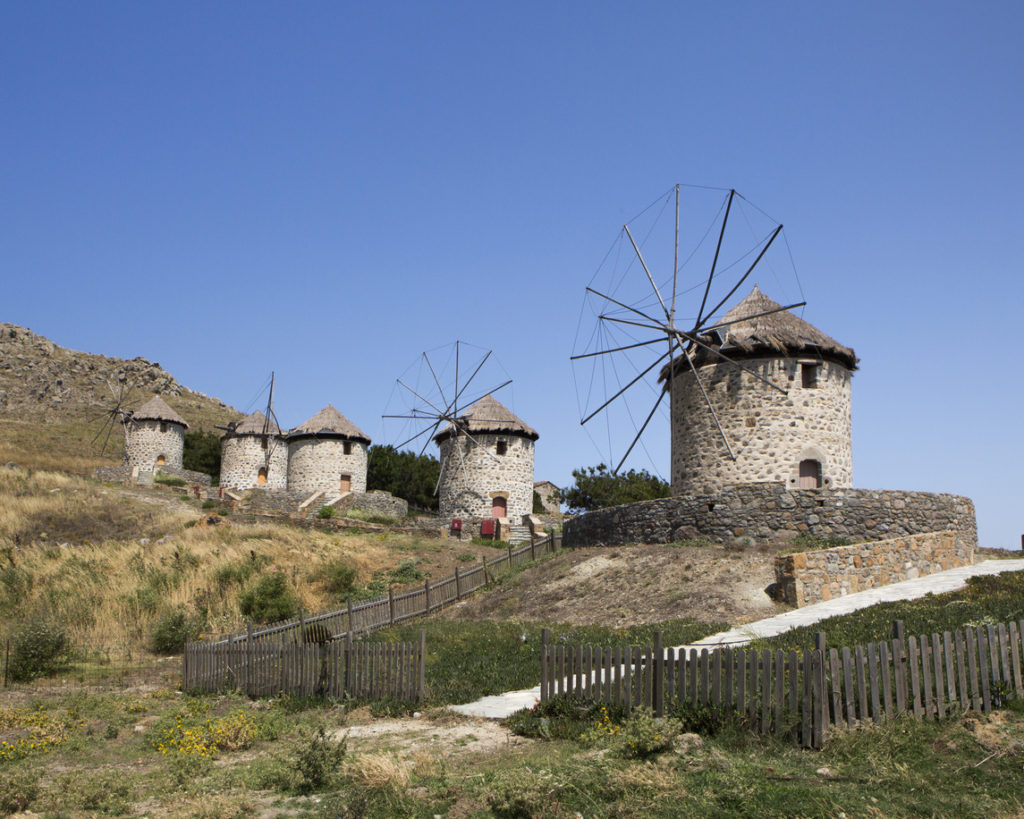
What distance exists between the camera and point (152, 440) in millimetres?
48000

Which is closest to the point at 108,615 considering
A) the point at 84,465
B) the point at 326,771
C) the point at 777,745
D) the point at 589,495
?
the point at 326,771

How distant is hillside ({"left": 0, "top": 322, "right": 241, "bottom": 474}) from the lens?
57.9 m

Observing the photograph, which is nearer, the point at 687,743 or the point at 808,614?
the point at 687,743

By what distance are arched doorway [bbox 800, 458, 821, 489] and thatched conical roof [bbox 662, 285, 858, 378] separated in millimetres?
2954

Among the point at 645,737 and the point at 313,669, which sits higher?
the point at 645,737

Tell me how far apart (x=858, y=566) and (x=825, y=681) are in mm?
9615

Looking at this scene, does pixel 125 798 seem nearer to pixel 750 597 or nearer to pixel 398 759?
pixel 398 759

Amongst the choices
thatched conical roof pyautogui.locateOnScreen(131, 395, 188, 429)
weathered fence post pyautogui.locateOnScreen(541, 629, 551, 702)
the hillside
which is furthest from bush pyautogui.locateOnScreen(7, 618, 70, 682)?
the hillside

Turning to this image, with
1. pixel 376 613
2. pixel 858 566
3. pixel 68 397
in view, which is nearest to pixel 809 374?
pixel 858 566

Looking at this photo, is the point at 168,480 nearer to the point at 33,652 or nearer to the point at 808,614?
the point at 33,652

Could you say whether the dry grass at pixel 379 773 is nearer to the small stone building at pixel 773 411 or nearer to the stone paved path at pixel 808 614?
the stone paved path at pixel 808 614

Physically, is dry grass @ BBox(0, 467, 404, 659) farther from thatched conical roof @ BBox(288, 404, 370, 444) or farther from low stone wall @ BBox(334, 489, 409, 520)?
thatched conical roof @ BBox(288, 404, 370, 444)

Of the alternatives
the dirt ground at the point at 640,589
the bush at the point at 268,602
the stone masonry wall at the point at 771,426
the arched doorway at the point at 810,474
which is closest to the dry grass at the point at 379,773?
the dirt ground at the point at 640,589

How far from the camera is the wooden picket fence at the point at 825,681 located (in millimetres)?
7332
